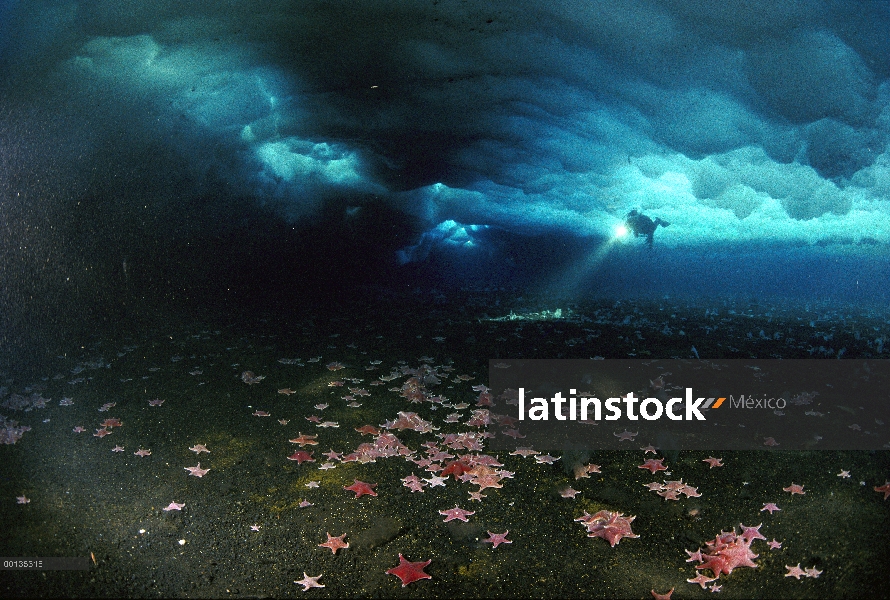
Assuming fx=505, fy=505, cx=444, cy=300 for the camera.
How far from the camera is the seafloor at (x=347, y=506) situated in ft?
14.5

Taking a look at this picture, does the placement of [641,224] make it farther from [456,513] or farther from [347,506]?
[347,506]

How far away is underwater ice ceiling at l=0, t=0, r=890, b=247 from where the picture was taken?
9625mm

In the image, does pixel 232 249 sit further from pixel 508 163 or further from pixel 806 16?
pixel 806 16

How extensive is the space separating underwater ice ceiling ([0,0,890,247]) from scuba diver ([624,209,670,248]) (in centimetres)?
1080

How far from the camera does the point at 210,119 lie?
1588 cm

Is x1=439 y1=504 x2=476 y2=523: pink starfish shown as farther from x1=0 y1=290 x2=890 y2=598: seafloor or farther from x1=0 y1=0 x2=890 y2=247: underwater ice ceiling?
x1=0 y1=0 x2=890 y2=247: underwater ice ceiling

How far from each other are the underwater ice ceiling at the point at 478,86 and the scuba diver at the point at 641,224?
425 inches

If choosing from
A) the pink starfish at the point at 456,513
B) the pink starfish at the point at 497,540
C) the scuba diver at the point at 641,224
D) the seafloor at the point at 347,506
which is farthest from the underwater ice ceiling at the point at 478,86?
the scuba diver at the point at 641,224

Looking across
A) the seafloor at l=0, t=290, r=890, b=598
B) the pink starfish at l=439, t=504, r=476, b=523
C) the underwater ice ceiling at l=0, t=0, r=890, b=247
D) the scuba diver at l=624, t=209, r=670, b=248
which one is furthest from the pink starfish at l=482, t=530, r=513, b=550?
the scuba diver at l=624, t=209, r=670, b=248

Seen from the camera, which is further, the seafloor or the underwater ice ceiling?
the underwater ice ceiling

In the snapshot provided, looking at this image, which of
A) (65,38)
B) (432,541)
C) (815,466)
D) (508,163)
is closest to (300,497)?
(432,541)

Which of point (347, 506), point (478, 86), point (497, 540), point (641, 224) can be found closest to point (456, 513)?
point (497, 540)

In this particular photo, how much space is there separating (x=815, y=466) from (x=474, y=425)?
15.5ft

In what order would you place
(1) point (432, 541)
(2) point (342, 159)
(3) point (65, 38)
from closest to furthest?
(1) point (432, 541) → (3) point (65, 38) → (2) point (342, 159)
